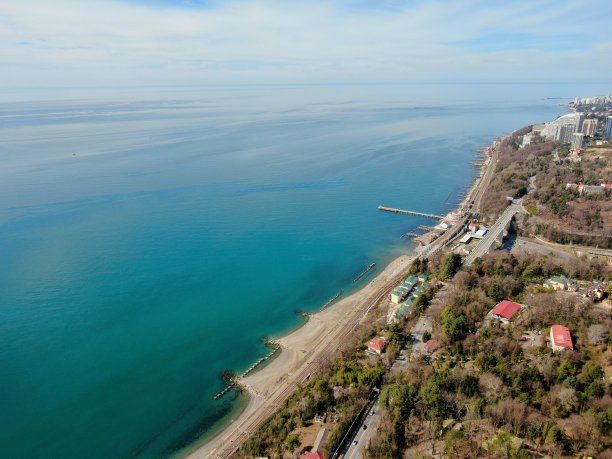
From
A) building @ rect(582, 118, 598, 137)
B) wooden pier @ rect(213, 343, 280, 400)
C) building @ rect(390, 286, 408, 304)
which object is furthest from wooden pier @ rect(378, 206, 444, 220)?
building @ rect(582, 118, 598, 137)

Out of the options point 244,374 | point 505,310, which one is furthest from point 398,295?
point 244,374

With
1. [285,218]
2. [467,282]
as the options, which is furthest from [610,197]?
[285,218]

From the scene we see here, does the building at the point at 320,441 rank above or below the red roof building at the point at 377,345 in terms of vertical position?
below

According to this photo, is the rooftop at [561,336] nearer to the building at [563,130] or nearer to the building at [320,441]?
the building at [320,441]

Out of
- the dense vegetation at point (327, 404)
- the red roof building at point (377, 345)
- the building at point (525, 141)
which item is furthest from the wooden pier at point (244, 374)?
the building at point (525, 141)

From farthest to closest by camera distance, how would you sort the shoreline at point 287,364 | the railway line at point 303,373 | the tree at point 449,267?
1. the tree at point 449,267
2. the shoreline at point 287,364
3. the railway line at point 303,373
